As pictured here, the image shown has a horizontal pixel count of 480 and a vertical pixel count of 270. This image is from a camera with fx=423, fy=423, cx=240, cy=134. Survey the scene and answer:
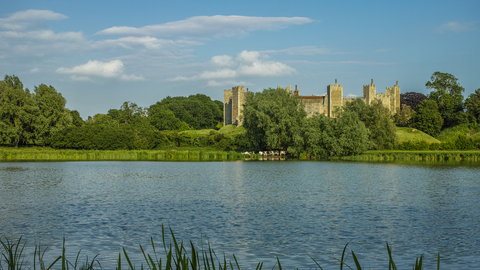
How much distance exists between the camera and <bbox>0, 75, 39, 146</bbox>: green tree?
4788 cm

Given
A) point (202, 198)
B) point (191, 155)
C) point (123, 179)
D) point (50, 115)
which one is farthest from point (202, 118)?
point (202, 198)

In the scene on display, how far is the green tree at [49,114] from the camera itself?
4994cm

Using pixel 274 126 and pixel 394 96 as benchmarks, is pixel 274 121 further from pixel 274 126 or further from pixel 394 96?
pixel 394 96

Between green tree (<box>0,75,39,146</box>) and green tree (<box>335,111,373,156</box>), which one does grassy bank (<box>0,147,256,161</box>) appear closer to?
green tree (<box>0,75,39,146</box>)

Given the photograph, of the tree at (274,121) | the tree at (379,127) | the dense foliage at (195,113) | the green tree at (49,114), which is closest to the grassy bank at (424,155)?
the tree at (379,127)

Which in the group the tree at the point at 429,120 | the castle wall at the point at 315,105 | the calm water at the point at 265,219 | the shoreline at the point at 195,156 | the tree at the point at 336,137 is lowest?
the calm water at the point at 265,219

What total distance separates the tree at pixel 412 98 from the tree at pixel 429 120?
19.3 meters

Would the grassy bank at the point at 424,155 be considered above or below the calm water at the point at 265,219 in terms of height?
above

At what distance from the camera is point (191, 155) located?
42688mm

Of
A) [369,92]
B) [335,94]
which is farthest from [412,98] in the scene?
[335,94]

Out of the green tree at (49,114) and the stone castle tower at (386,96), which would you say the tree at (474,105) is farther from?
the green tree at (49,114)

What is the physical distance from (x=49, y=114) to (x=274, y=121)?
93.8 ft

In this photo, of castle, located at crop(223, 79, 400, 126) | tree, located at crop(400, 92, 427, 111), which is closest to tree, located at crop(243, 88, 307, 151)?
castle, located at crop(223, 79, 400, 126)

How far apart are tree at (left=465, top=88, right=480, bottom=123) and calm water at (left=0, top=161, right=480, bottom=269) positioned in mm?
43681
